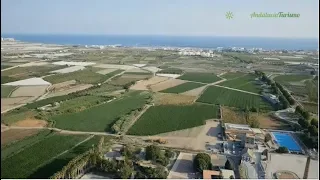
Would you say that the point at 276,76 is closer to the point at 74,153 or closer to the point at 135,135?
the point at 135,135

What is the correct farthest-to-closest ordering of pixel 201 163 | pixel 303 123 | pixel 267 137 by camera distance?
pixel 303 123 → pixel 267 137 → pixel 201 163

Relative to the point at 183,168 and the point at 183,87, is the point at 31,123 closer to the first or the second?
the point at 183,168

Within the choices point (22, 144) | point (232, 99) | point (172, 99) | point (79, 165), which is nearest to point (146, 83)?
point (172, 99)

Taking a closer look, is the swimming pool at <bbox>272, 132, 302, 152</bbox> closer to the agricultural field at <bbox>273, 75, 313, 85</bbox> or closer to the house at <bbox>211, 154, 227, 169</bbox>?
the house at <bbox>211, 154, 227, 169</bbox>

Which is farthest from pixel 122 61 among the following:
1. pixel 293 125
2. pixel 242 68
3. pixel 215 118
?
→ pixel 293 125

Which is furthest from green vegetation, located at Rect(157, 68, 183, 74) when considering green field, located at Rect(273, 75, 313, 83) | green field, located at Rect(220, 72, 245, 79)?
green field, located at Rect(273, 75, 313, 83)

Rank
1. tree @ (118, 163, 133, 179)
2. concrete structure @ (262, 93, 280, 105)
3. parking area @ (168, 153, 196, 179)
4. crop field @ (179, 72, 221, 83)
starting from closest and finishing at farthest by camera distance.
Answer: tree @ (118, 163, 133, 179)
parking area @ (168, 153, 196, 179)
concrete structure @ (262, 93, 280, 105)
crop field @ (179, 72, 221, 83)
